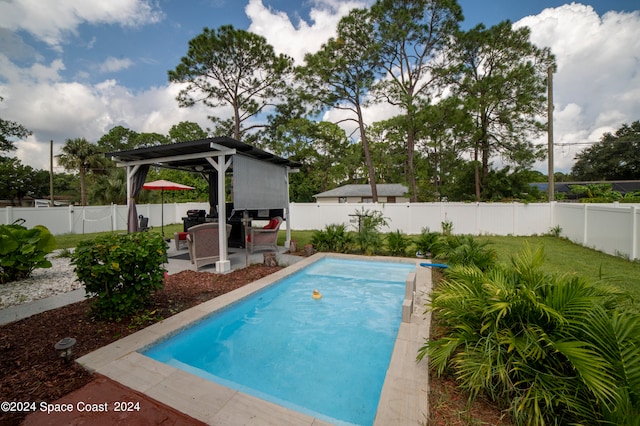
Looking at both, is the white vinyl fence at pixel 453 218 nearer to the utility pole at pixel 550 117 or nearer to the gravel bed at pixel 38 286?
the utility pole at pixel 550 117

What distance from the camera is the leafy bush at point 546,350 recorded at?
1668 millimetres

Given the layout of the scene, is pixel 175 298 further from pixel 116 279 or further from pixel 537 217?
pixel 537 217

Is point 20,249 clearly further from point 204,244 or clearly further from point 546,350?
point 546,350

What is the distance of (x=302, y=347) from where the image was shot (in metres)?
3.61

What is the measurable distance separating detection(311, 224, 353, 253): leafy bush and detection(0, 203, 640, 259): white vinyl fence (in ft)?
4.27

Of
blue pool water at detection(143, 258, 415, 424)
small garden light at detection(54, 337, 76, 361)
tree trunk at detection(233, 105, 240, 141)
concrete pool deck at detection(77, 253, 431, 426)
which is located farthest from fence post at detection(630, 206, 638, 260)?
tree trunk at detection(233, 105, 240, 141)

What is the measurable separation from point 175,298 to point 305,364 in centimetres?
245

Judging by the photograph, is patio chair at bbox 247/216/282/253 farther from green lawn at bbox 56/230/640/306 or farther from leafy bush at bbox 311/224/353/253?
green lawn at bbox 56/230/640/306

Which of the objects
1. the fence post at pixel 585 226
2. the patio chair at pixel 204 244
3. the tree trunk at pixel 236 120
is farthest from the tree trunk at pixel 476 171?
the patio chair at pixel 204 244

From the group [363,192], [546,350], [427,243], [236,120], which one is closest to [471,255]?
[427,243]

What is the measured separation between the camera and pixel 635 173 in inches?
1248

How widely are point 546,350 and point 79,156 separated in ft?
86.0

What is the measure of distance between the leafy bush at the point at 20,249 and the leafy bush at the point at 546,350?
675 centimetres

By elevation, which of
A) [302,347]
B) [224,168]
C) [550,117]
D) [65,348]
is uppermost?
[550,117]
